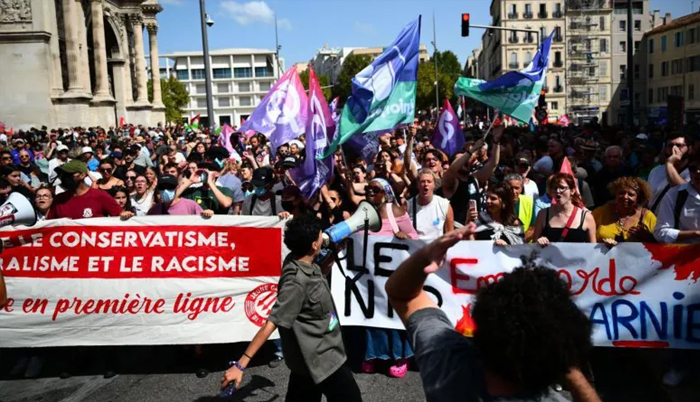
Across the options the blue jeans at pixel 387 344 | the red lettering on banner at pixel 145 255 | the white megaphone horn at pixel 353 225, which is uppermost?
the white megaphone horn at pixel 353 225

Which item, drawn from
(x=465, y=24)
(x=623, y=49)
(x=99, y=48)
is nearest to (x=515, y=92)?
(x=465, y=24)

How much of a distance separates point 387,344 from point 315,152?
2.46 meters

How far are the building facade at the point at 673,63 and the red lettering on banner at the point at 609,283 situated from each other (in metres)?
60.5

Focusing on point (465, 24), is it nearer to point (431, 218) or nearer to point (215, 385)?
point (431, 218)

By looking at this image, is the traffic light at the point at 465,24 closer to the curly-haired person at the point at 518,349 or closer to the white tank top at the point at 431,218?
the white tank top at the point at 431,218

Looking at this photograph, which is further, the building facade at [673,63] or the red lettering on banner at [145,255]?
the building facade at [673,63]

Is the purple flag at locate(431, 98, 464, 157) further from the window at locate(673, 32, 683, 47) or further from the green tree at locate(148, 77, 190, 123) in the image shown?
the green tree at locate(148, 77, 190, 123)

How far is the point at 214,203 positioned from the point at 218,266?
7.36 feet

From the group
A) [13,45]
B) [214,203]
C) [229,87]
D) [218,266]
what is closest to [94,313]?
[218,266]

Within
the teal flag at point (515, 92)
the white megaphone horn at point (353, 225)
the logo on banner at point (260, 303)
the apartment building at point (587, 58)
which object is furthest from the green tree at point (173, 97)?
the white megaphone horn at point (353, 225)

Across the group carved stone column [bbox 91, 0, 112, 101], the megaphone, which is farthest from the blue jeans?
carved stone column [bbox 91, 0, 112, 101]

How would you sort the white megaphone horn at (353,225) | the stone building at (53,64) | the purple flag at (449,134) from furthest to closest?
the stone building at (53,64)
the purple flag at (449,134)
the white megaphone horn at (353,225)

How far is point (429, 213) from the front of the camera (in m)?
5.54

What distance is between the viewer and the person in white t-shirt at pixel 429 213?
18.1 ft
